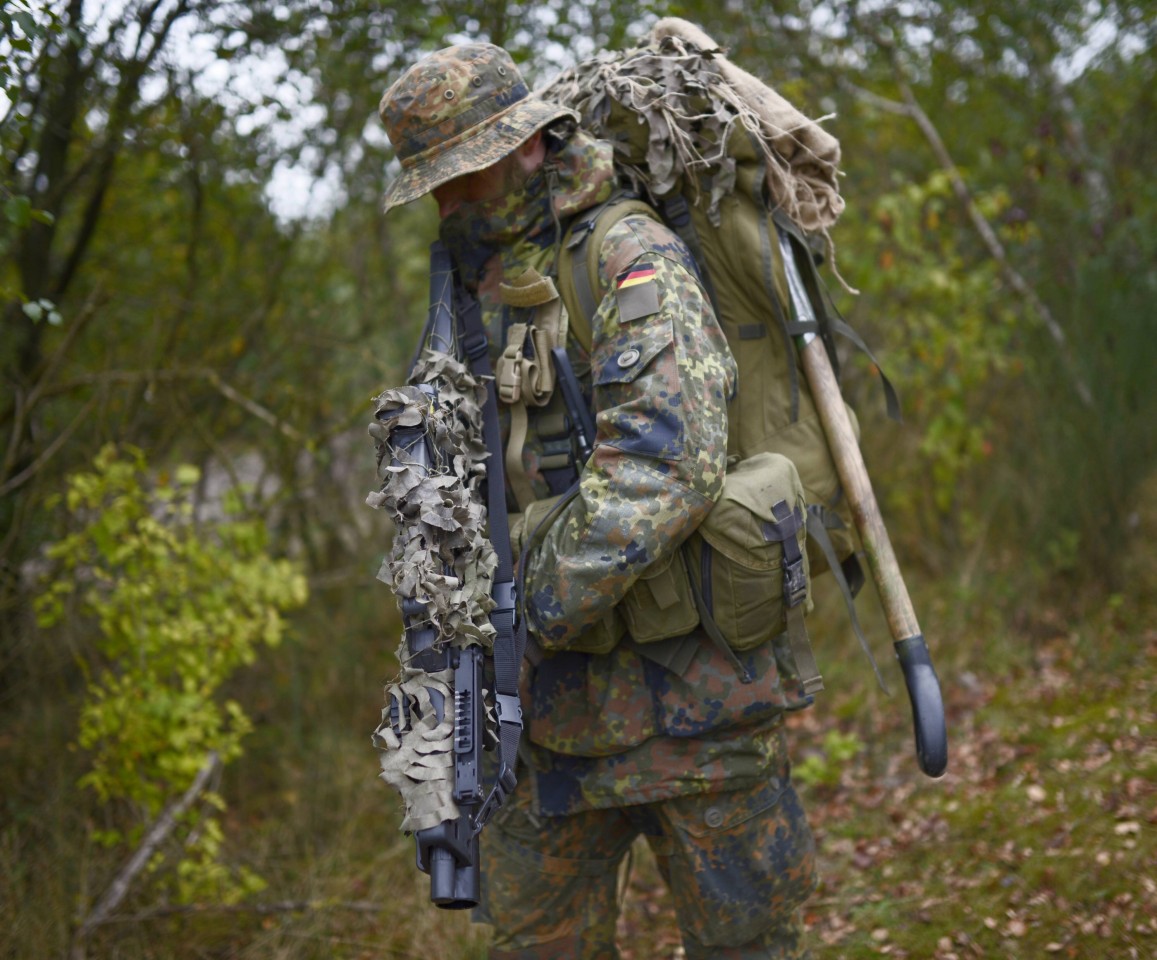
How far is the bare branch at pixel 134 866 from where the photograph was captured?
130 inches

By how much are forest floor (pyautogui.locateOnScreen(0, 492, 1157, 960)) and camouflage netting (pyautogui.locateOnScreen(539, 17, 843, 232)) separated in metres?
2.24

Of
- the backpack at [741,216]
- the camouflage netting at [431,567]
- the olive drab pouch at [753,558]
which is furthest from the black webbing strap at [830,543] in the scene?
the camouflage netting at [431,567]

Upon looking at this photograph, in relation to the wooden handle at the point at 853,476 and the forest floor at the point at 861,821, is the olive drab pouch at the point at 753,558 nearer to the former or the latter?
the wooden handle at the point at 853,476

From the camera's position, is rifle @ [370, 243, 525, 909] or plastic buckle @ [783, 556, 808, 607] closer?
rifle @ [370, 243, 525, 909]

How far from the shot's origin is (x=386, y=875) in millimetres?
3898

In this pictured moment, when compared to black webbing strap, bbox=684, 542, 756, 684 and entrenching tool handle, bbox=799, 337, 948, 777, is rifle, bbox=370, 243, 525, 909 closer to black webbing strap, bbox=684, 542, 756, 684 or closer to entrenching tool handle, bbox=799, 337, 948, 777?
black webbing strap, bbox=684, 542, 756, 684

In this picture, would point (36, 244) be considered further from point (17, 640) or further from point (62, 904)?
point (62, 904)

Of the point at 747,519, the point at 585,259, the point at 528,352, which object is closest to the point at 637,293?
the point at 585,259

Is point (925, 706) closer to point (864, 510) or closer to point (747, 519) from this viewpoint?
point (864, 510)

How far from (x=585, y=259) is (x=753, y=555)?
2.46ft

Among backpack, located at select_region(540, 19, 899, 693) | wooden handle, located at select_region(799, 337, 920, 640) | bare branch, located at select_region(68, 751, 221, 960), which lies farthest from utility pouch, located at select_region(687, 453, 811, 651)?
bare branch, located at select_region(68, 751, 221, 960)

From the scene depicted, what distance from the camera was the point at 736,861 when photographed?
89.5 inches

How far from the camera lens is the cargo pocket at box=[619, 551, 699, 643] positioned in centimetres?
214

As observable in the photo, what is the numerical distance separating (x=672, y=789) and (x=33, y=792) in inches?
119
